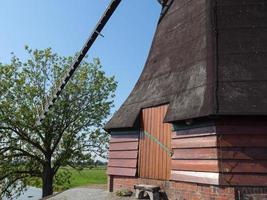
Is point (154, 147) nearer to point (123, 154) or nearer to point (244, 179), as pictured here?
point (123, 154)

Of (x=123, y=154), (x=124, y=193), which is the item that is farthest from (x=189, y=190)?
(x=123, y=154)

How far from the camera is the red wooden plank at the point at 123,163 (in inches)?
458

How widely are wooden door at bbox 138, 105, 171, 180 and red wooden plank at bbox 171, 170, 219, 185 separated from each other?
23.7 inches

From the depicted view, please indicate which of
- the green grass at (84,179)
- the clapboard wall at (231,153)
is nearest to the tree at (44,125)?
the green grass at (84,179)

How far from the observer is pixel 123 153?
12.1 metres

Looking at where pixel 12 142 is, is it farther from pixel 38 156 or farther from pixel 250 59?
pixel 250 59

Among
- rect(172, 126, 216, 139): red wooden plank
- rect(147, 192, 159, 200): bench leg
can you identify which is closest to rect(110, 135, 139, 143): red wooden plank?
rect(172, 126, 216, 139): red wooden plank

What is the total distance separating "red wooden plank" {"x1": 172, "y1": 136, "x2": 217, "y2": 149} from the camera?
8.64m

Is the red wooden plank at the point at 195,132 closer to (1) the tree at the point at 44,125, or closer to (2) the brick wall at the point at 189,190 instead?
(2) the brick wall at the point at 189,190

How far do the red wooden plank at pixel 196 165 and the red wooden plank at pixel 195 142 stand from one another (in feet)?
1.31

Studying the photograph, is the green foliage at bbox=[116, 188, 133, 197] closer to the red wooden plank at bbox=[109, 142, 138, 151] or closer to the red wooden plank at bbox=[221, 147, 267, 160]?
the red wooden plank at bbox=[109, 142, 138, 151]

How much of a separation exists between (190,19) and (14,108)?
43.9 ft

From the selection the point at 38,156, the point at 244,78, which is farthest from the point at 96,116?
the point at 244,78

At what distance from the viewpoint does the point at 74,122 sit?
2261 centimetres
